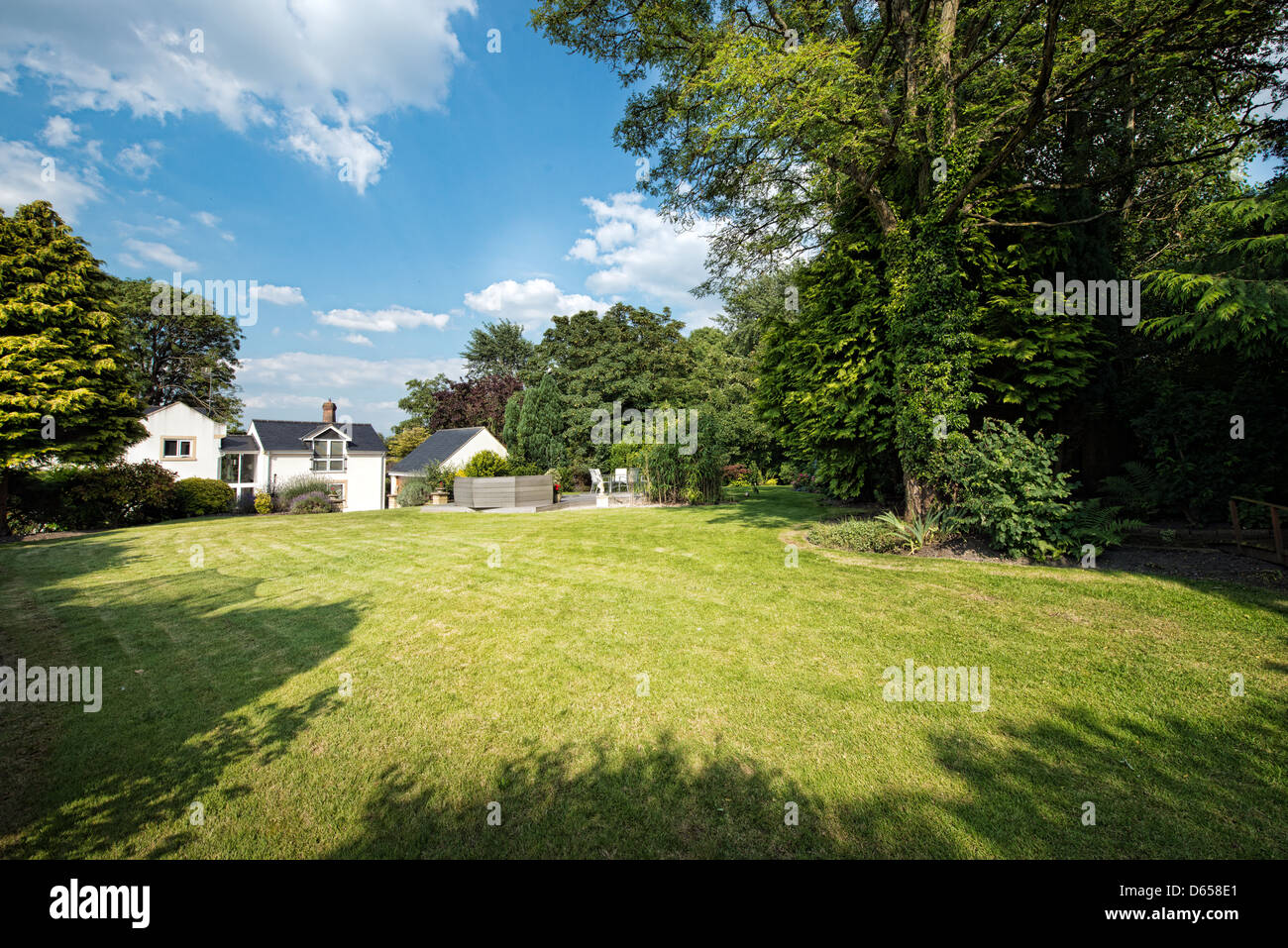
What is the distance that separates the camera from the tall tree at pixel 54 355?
44.5 ft

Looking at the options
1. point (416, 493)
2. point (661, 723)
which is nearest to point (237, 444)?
point (416, 493)

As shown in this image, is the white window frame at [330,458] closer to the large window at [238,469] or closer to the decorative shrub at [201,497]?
the large window at [238,469]

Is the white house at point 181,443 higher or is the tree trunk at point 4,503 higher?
the white house at point 181,443

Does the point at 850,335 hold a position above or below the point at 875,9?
below

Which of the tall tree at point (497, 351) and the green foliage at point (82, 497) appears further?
the tall tree at point (497, 351)

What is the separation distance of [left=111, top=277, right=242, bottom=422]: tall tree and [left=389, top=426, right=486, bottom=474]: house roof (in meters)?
19.6

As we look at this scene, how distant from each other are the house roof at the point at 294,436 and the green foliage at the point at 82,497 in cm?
1282

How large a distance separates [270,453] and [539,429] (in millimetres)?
16332

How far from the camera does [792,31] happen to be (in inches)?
375

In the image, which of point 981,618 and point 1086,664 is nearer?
point 1086,664

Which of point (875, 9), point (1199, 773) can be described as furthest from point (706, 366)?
point (1199, 773)

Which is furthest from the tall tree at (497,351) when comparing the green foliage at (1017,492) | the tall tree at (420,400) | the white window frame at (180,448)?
the green foliage at (1017,492)
